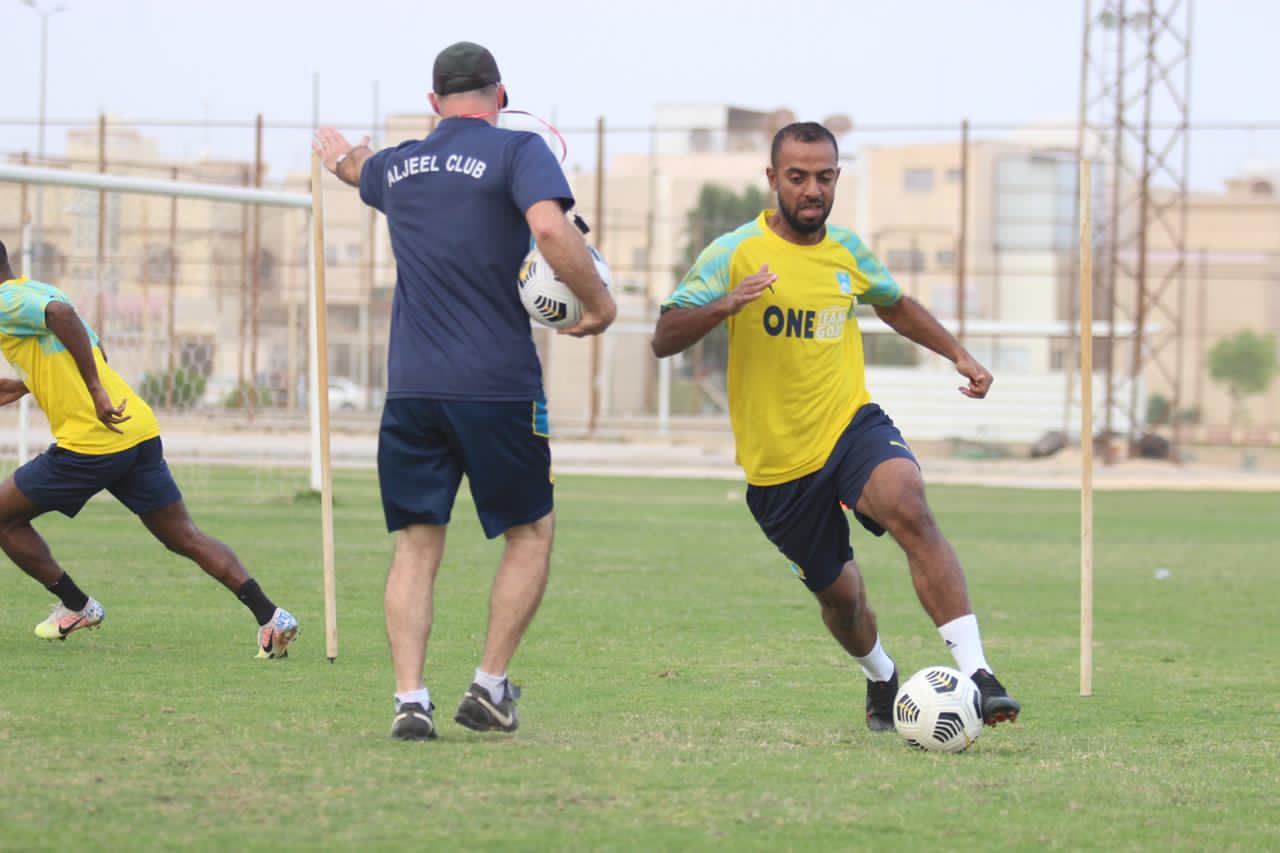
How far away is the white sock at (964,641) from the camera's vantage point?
6570 mm

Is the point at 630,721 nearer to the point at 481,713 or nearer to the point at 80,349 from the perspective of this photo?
the point at 481,713

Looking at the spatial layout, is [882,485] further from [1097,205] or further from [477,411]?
[1097,205]

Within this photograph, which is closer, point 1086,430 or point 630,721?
point 630,721

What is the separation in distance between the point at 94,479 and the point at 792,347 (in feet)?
12.3

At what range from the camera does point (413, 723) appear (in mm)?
5902

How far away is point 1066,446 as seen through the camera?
40.8m

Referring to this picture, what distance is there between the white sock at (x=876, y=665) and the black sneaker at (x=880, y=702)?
2 cm

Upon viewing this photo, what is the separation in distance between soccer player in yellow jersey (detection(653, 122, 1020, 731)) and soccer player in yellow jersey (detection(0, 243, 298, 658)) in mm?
2794

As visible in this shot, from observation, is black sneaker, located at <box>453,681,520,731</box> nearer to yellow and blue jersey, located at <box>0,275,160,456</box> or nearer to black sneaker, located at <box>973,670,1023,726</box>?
black sneaker, located at <box>973,670,1023,726</box>

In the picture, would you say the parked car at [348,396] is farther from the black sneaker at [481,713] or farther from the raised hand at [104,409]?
the black sneaker at [481,713]

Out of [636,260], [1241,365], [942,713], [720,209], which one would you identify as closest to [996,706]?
[942,713]

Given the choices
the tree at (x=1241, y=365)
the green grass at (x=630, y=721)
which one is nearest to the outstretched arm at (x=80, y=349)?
the green grass at (x=630, y=721)

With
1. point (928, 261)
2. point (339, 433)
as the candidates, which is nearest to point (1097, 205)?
point (928, 261)

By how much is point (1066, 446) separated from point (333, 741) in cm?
3649
